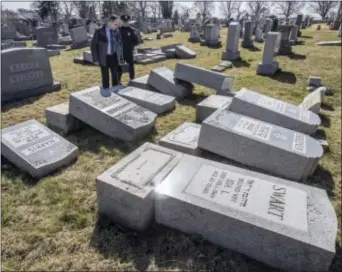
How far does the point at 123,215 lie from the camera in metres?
2.58

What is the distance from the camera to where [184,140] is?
380 cm

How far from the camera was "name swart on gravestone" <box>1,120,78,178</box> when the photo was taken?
3314 millimetres

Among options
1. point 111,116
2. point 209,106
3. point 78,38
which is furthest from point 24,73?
point 78,38

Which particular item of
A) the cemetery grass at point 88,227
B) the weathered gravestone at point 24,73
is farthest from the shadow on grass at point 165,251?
the weathered gravestone at point 24,73

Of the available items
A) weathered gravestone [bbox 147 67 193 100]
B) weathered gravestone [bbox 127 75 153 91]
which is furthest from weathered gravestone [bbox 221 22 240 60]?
weathered gravestone [bbox 127 75 153 91]

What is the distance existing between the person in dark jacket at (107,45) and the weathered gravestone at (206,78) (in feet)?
4.53

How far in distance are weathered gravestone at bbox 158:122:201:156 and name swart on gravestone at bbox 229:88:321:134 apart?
0.82m

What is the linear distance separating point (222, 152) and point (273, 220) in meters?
1.38

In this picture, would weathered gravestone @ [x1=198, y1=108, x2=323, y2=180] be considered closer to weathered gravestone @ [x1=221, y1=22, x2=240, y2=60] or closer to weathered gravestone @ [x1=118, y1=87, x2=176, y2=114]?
weathered gravestone @ [x1=118, y1=87, x2=176, y2=114]

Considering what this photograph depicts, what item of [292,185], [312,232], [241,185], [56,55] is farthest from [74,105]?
[56,55]

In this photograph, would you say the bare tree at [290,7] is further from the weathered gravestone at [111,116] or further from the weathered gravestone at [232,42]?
the weathered gravestone at [111,116]

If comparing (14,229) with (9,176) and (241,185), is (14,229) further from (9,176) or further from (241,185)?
(241,185)

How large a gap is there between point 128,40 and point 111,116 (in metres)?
3.10

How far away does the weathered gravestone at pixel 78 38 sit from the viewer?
13609 mm
